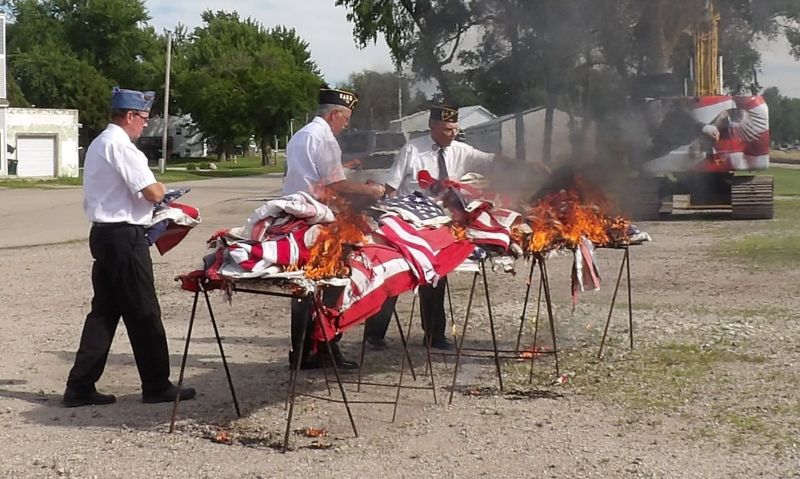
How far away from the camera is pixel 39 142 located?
49.8 meters

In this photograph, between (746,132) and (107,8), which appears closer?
(746,132)

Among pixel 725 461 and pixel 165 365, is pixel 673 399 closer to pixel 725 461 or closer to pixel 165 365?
pixel 725 461

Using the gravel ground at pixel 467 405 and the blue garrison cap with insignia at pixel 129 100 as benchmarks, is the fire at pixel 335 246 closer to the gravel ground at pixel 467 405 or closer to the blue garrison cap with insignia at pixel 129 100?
the gravel ground at pixel 467 405

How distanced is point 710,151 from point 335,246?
14.3 meters

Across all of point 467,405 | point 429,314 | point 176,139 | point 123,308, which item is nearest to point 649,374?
point 467,405

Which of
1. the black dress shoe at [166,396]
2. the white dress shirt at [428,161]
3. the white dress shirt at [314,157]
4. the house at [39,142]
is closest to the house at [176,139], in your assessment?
the house at [39,142]

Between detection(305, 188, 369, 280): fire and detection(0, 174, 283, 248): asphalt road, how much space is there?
12.1 metres

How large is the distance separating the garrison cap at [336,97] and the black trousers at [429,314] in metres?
1.59

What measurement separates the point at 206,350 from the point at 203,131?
65.0 m

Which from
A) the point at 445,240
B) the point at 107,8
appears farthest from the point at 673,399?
the point at 107,8

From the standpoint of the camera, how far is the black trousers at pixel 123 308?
6.34m

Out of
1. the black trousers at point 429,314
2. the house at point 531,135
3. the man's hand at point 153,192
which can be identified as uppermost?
the house at point 531,135

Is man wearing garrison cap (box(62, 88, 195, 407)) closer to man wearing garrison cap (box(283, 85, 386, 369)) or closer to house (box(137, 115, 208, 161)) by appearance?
man wearing garrison cap (box(283, 85, 386, 369))

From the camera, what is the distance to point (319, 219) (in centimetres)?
580
